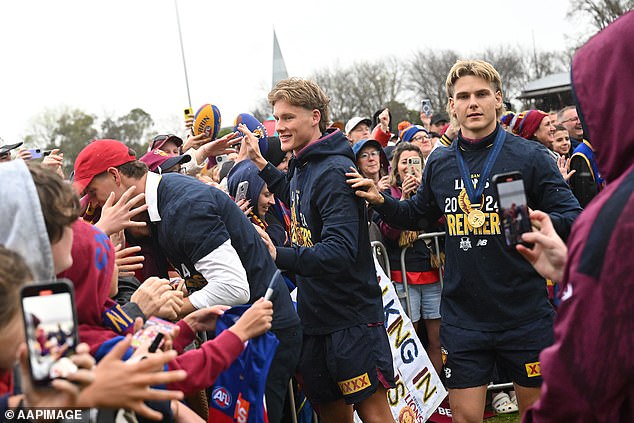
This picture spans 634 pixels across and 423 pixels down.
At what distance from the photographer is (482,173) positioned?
176 inches

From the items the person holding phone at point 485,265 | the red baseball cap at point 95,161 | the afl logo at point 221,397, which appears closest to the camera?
the afl logo at point 221,397

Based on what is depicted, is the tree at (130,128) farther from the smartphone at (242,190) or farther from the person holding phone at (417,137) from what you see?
the smartphone at (242,190)

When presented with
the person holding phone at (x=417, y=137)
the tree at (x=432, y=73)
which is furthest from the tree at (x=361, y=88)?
the person holding phone at (x=417, y=137)

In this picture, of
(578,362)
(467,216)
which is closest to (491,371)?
(467,216)

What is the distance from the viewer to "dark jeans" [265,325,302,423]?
4324mm

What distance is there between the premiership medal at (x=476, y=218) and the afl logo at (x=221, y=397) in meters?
1.86

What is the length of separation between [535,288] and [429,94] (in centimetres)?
6349

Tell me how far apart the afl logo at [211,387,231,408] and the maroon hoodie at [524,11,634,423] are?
195cm

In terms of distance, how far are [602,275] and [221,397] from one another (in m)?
2.40

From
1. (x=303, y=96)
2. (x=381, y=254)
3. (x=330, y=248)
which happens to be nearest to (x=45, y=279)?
(x=330, y=248)

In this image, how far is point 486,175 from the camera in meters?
4.46

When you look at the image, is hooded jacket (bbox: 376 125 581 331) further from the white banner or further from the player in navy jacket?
the white banner

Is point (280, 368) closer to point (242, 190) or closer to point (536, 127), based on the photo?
point (242, 190)

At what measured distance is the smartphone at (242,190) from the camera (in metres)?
6.11
